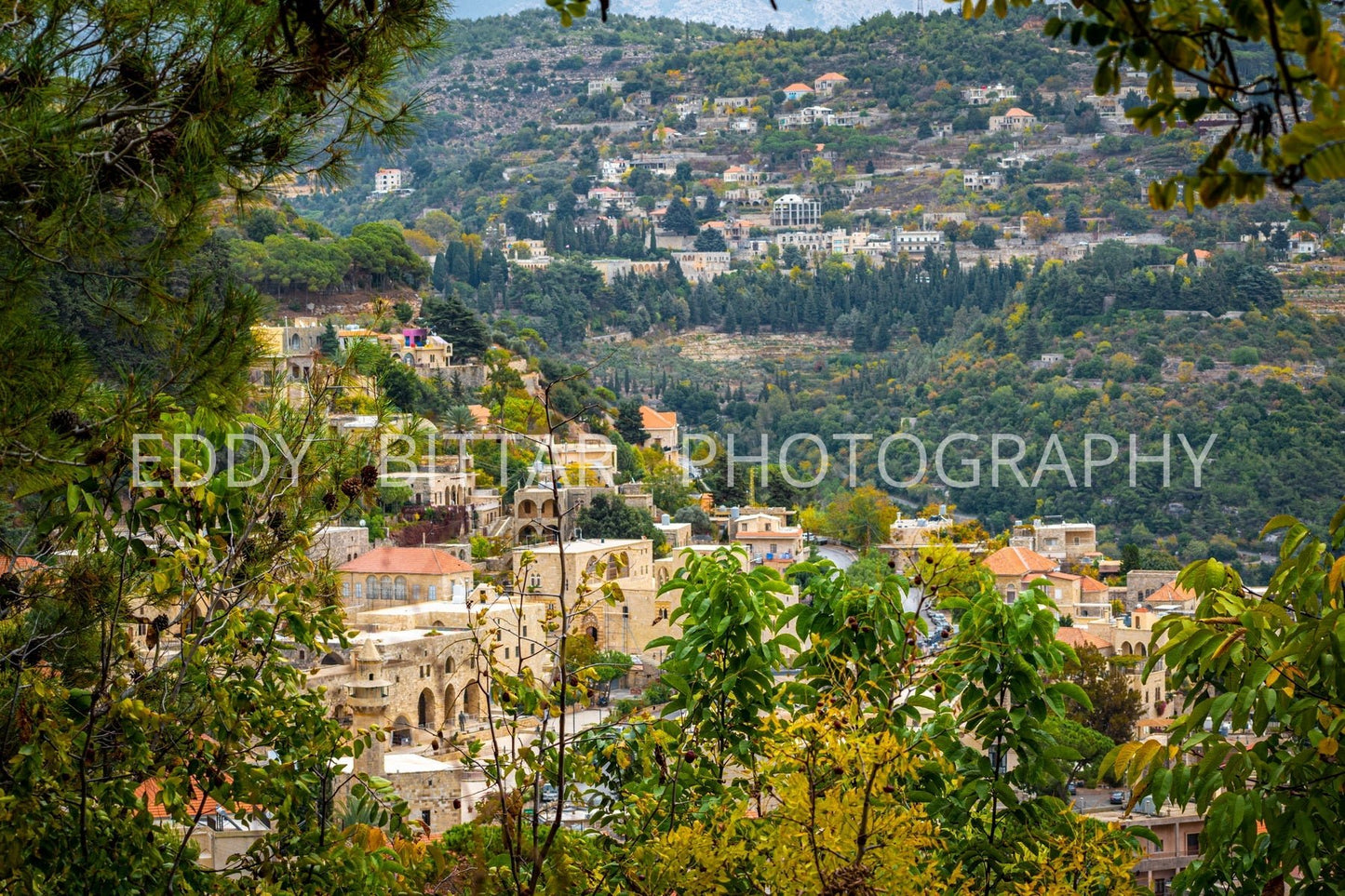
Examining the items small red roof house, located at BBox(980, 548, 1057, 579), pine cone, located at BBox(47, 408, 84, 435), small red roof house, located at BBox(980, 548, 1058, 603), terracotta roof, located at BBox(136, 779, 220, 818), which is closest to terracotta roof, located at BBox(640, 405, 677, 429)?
small red roof house, located at BBox(980, 548, 1058, 603)

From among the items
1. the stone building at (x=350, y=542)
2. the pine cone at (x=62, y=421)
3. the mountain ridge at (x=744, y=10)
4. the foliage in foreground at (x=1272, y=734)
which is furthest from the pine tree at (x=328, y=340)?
the mountain ridge at (x=744, y=10)

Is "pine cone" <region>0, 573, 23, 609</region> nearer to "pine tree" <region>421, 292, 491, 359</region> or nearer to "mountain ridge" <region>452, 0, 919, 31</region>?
"pine tree" <region>421, 292, 491, 359</region>

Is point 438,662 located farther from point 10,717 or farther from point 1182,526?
point 1182,526

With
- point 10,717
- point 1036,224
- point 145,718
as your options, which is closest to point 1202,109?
point 145,718

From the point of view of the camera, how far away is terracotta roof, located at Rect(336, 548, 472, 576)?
21672mm

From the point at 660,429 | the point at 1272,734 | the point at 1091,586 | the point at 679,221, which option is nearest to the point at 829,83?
the point at 679,221

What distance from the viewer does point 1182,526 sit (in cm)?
4203

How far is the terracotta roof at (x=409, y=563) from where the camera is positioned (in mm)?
21672

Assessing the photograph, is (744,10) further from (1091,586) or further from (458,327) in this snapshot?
(1091,586)

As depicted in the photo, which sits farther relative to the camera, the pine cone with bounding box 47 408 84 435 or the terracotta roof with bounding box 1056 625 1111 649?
the terracotta roof with bounding box 1056 625 1111 649

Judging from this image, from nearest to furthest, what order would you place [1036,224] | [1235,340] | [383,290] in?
[383,290] → [1235,340] → [1036,224]

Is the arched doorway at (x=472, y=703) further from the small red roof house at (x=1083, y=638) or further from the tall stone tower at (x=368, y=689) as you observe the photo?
the small red roof house at (x=1083, y=638)

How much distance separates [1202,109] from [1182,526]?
1661 inches

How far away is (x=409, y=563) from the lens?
71.7ft
